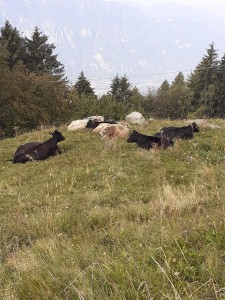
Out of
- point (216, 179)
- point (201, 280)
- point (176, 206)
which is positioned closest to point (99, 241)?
point (176, 206)

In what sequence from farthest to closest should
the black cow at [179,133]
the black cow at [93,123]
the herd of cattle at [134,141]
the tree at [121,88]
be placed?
the tree at [121,88], the black cow at [93,123], the black cow at [179,133], the herd of cattle at [134,141]

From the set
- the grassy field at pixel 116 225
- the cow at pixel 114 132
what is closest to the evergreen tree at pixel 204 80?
the cow at pixel 114 132

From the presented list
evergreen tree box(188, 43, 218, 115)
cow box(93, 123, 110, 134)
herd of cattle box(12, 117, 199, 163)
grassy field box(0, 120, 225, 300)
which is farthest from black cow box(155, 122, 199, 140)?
evergreen tree box(188, 43, 218, 115)

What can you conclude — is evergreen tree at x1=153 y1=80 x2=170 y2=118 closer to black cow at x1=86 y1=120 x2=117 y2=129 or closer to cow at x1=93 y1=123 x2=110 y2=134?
black cow at x1=86 y1=120 x2=117 y2=129

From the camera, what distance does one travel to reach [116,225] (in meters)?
5.24

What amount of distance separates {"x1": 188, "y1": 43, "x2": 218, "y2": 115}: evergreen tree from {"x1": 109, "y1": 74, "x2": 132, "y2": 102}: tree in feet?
52.1

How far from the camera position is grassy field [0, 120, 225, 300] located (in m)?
3.07

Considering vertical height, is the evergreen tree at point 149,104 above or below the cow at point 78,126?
above

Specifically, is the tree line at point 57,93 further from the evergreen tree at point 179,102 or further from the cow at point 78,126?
the cow at point 78,126

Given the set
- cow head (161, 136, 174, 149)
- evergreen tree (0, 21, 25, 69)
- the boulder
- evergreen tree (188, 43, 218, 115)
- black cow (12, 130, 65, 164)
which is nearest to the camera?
cow head (161, 136, 174, 149)

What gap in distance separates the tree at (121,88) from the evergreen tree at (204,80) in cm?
1588

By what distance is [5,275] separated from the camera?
370cm

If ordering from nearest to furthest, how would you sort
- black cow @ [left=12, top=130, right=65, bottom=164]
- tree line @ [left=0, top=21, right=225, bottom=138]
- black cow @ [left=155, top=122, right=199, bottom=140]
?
black cow @ [left=12, top=130, right=65, bottom=164]
black cow @ [left=155, top=122, right=199, bottom=140]
tree line @ [left=0, top=21, right=225, bottom=138]

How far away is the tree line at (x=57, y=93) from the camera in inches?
1272
